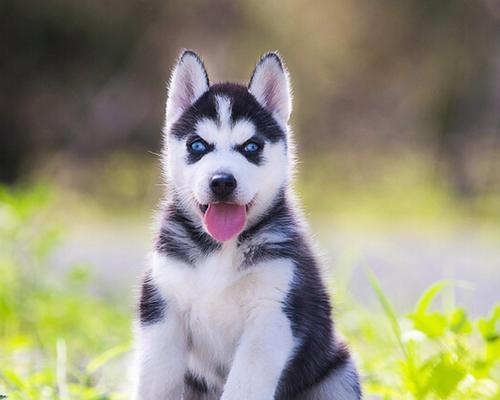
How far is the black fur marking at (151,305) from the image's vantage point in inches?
148

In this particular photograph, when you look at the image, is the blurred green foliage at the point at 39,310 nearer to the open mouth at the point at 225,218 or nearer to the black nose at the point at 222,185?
the open mouth at the point at 225,218

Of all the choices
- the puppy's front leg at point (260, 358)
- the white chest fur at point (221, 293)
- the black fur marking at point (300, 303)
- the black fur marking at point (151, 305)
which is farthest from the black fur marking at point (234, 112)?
the puppy's front leg at point (260, 358)

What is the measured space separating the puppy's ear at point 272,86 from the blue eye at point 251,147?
0.90 ft

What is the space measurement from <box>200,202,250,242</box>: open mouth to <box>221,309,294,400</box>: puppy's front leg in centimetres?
33

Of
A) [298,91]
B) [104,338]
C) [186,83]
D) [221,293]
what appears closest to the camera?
[221,293]

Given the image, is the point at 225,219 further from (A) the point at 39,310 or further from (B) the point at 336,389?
(A) the point at 39,310

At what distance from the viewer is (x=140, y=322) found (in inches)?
153

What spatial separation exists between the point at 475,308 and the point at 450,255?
9.11ft

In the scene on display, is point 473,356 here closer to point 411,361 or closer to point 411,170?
point 411,361

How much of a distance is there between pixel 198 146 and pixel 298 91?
13074 millimetres

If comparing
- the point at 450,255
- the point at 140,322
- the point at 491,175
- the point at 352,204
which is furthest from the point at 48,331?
the point at 491,175

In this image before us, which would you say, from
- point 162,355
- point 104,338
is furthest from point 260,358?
point 104,338

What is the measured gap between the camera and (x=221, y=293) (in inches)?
144

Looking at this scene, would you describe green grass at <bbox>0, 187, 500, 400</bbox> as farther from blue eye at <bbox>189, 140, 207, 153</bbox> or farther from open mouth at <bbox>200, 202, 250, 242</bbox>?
blue eye at <bbox>189, 140, 207, 153</bbox>
